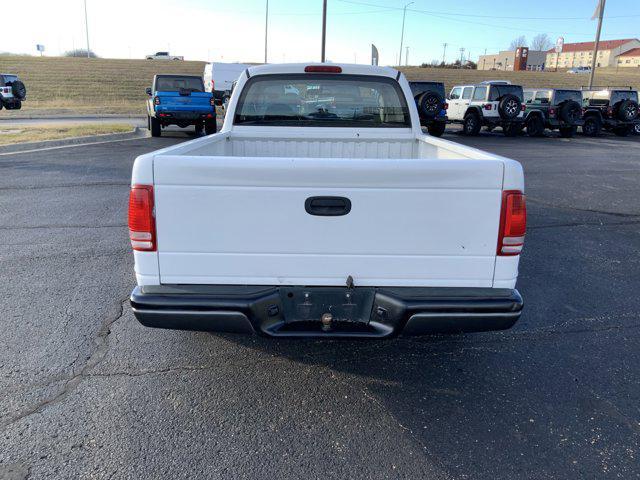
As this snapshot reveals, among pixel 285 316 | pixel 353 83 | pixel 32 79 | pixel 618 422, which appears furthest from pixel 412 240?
pixel 32 79

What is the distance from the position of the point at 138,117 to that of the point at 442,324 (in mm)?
26418

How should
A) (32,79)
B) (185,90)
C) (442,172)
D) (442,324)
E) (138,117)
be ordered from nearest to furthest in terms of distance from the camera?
(442,172), (442,324), (185,90), (138,117), (32,79)

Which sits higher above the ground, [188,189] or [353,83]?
[353,83]

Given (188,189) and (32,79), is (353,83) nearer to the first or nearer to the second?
(188,189)

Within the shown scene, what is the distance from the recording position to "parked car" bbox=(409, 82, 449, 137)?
63.2 feet

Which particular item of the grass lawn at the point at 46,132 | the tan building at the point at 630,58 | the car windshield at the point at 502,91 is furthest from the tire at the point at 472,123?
the tan building at the point at 630,58

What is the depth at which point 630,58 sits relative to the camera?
125 meters

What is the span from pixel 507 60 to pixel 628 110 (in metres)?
107

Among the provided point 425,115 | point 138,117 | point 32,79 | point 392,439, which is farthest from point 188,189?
point 32,79

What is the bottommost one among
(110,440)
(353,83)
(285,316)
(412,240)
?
(110,440)

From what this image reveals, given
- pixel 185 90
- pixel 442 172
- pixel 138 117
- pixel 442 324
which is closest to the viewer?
pixel 442 172

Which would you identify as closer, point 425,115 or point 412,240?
point 412,240

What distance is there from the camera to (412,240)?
106 inches

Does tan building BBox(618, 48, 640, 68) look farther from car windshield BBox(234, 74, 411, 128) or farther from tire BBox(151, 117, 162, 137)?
car windshield BBox(234, 74, 411, 128)
